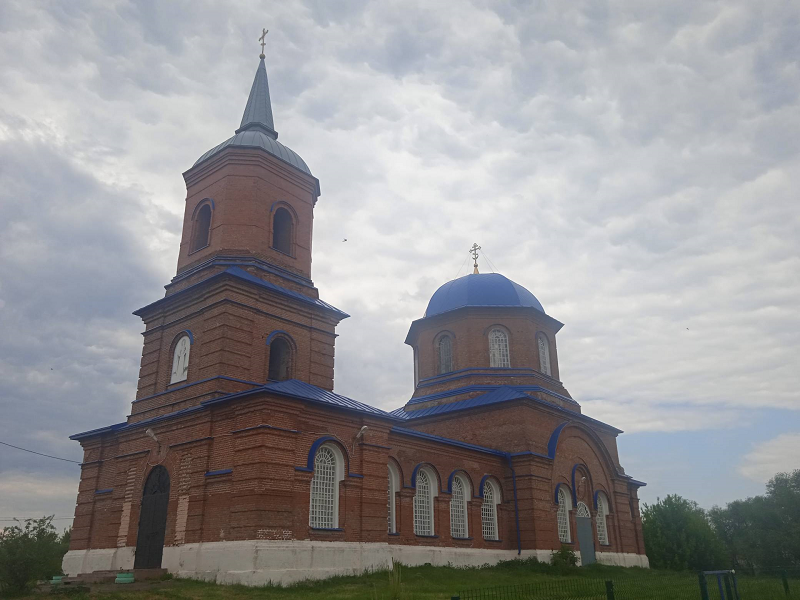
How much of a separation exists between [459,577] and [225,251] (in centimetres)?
1181

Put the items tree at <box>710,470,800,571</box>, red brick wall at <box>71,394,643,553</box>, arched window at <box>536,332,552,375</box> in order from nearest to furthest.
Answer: red brick wall at <box>71,394,643,553</box> < arched window at <box>536,332,552,375</box> < tree at <box>710,470,800,571</box>

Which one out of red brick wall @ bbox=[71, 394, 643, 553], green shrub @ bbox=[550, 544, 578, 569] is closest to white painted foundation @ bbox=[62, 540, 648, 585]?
red brick wall @ bbox=[71, 394, 643, 553]

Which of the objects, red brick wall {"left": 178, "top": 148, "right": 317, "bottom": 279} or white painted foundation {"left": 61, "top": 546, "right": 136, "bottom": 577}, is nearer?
white painted foundation {"left": 61, "top": 546, "right": 136, "bottom": 577}

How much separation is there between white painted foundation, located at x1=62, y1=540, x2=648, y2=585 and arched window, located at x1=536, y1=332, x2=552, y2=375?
1163cm

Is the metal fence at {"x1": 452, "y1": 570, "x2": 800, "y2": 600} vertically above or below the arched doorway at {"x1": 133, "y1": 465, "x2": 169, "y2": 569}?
below

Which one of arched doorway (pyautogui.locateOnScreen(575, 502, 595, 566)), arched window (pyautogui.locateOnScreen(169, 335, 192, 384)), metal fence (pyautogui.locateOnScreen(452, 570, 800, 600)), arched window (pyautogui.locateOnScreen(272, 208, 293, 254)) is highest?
arched window (pyautogui.locateOnScreen(272, 208, 293, 254))

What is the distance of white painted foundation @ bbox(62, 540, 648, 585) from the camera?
14422 mm

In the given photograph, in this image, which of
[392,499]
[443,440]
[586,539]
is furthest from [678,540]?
[392,499]

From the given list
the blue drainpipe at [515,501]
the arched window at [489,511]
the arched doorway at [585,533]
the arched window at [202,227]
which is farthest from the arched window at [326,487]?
the arched doorway at [585,533]

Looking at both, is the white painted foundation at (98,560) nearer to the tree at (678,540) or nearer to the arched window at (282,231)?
the arched window at (282,231)

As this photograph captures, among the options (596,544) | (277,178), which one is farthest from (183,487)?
(596,544)

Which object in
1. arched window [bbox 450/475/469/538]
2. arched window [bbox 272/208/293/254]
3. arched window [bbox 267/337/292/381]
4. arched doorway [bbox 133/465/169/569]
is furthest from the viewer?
arched window [bbox 450/475/469/538]

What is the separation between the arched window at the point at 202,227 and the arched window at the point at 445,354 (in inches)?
468

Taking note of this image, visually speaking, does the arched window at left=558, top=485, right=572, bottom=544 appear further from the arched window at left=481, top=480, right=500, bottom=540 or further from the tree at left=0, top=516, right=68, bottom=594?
the tree at left=0, top=516, right=68, bottom=594
